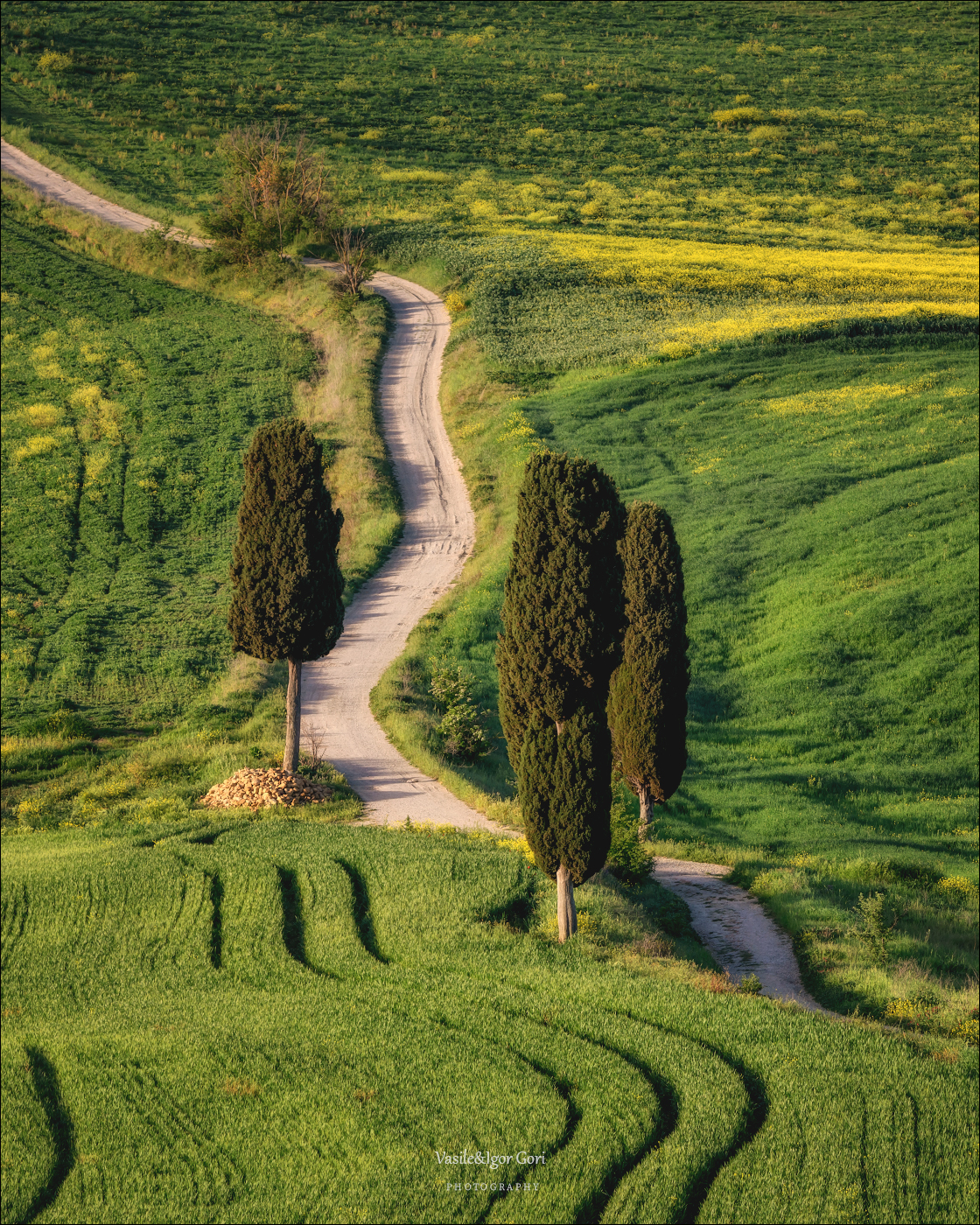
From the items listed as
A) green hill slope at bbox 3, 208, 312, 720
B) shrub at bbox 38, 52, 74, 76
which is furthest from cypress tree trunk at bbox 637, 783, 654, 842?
shrub at bbox 38, 52, 74, 76

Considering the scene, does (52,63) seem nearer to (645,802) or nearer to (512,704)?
(645,802)

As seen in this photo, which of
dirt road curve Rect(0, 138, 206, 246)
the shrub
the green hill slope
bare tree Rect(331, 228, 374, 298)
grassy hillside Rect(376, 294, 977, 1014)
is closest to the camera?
grassy hillside Rect(376, 294, 977, 1014)

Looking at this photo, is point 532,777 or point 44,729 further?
point 44,729

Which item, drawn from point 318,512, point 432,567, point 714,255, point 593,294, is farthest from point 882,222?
point 318,512

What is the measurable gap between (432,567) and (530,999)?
99.1ft

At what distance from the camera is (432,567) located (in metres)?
46.7

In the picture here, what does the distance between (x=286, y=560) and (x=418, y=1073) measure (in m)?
15.8

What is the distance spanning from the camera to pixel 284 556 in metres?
28.9

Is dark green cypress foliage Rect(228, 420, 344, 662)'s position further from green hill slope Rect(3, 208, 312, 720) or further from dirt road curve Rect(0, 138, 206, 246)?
dirt road curve Rect(0, 138, 206, 246)

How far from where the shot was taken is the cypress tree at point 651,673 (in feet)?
98.1

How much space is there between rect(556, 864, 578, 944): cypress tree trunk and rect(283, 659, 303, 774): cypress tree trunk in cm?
1105

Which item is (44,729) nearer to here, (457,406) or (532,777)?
(532,777)

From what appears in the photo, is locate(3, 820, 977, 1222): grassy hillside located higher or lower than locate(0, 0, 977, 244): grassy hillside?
lower

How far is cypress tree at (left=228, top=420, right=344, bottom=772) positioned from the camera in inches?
1137
